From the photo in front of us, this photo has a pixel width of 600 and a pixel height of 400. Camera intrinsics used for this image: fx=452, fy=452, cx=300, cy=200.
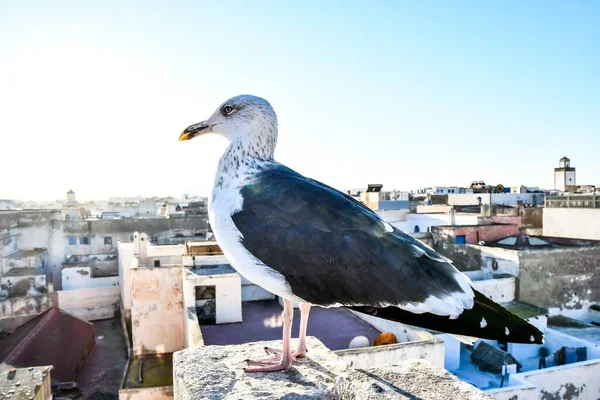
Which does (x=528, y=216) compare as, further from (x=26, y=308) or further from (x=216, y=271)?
(x=26, y=308)

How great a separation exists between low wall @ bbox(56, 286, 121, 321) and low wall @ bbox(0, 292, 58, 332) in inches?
35.3

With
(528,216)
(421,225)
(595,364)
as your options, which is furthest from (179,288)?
(528,216)

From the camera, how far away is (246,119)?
3242 millimetres

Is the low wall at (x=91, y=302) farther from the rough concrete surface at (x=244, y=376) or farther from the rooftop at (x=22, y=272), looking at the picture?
the rough concrete surface at (x=244, y=376)

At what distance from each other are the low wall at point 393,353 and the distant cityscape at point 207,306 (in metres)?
0.03

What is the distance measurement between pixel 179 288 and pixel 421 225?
731 inches

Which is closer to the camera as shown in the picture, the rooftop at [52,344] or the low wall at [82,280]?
the rooftop at [52,344]

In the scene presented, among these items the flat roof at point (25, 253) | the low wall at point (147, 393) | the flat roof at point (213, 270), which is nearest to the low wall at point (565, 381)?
the low wall at point (147, 393)

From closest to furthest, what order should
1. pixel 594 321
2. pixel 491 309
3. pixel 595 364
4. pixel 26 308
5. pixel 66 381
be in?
pixel 491 309 → pixel 595 364 → pixel 66 381 → pixel 594 321 → pixel 26 308

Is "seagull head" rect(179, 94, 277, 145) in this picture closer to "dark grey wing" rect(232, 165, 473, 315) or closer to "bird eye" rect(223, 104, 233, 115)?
"bird eye" rect(223, 104, 233, 115)

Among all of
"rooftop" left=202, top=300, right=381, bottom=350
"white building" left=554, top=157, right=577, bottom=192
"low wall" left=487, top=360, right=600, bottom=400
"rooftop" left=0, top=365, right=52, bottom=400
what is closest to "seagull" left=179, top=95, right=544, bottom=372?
"rooftop" left=0, top=365, right=52, bottom=400

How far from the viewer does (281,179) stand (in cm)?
294

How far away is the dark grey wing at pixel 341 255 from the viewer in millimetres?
2562

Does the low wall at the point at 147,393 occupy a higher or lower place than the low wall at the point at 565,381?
lower
